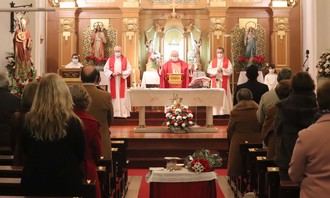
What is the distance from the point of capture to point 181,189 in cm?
651

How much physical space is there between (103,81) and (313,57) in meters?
6.19

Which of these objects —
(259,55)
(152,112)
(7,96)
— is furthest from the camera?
(259,55)

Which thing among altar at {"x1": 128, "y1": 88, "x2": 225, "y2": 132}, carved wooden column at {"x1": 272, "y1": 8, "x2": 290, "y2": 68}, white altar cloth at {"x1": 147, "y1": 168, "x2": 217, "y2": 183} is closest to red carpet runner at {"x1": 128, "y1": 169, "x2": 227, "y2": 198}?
white altar cloth at {"x1": 147, "y1": 168, "x2": 217, "y2": 183}

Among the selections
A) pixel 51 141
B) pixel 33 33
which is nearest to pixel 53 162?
pixel 51 141

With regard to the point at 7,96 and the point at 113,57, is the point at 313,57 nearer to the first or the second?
the point at 113,57

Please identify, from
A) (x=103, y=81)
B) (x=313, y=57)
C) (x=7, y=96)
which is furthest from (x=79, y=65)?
(x=7, y=96)

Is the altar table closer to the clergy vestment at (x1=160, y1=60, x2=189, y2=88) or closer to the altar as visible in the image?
the altar

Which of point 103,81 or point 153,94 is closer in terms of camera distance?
point 153,94

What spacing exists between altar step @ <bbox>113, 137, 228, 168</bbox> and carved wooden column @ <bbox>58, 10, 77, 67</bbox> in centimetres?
731

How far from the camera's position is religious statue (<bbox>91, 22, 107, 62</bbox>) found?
1727 centimetres

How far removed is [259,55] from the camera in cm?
1736

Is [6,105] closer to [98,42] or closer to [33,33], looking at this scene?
[33,33]

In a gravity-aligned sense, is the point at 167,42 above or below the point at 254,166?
above

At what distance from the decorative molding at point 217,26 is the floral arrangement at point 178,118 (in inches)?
229
